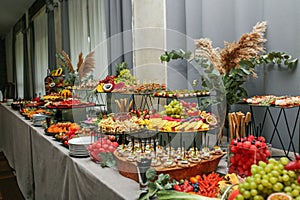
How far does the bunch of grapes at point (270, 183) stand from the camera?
1.90 ft

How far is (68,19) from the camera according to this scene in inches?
170

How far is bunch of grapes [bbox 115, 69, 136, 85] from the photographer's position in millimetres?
1933

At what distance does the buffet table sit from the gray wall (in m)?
0.68

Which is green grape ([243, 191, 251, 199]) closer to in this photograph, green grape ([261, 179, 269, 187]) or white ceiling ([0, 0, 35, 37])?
green grape ([261, 179, 269, 187])

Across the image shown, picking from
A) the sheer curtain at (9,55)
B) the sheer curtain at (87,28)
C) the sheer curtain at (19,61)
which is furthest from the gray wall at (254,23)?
the sheer curtain at (9,55)

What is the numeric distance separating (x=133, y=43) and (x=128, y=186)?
1392mm

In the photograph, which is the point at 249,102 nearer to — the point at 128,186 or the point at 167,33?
the point at 128,186

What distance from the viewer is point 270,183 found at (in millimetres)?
582

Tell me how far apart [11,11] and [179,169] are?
6.55 meters

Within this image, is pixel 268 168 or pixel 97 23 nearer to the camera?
pixel 268 168

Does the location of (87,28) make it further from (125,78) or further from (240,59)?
(240,59)

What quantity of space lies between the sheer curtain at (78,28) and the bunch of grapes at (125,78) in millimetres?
1782

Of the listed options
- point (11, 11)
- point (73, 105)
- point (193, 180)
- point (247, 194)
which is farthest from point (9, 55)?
point (247, 194)

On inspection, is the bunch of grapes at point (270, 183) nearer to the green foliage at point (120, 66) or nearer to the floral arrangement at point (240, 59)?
the floral arrangement at point (240, 59)
